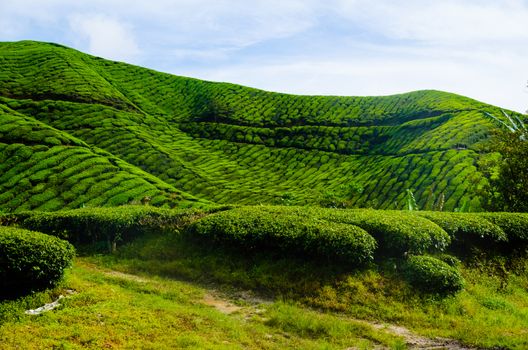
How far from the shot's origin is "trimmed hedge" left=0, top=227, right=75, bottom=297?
40.3 ft

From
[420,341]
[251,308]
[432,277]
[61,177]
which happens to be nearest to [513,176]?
[432,277]

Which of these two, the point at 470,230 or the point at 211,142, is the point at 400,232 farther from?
the point at 211,142

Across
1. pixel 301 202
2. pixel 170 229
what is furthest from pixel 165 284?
pixel 301 202

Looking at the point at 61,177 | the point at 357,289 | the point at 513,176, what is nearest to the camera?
the point at 357,289

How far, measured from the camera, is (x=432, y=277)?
15.4 m

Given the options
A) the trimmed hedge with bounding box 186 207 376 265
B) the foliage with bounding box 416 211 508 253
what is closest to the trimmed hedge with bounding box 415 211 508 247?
the foliage with bounding box 416 211 508 253

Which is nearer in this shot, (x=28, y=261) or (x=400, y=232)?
(x=28, y=261)

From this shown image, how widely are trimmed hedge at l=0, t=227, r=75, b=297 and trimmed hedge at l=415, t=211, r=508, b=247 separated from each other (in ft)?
49.6

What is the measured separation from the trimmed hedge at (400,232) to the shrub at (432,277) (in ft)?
3.05

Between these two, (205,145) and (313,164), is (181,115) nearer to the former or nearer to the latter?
(205,145)

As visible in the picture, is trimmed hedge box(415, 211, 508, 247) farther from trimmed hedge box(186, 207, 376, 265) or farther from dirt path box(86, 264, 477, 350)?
dirt path box(86, 264, 477, 350)

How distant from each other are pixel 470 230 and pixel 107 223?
16197 millimetres

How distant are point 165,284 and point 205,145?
70723 mm

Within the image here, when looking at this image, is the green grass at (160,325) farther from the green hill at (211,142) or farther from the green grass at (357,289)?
the green hill at (211,142)
